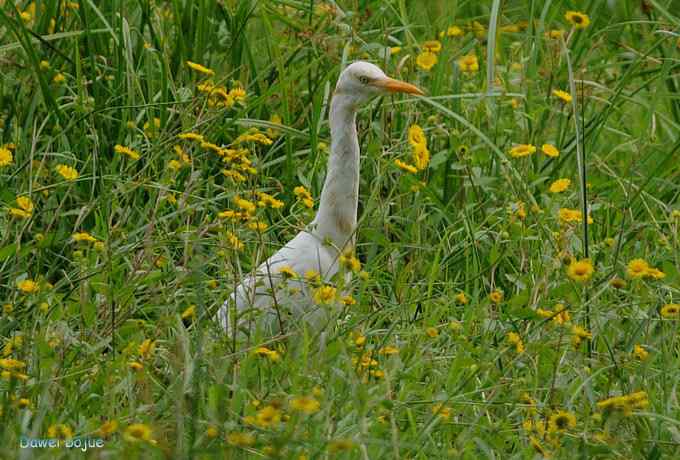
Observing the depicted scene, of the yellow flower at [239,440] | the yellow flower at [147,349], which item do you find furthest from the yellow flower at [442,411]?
the yellow flower at [147,349]

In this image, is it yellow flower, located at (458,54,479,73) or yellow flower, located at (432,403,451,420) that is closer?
yellow flower, located at (432,403,451,420)

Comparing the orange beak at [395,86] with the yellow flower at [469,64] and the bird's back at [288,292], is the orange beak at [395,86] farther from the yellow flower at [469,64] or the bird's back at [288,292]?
the yellow flower at [469,64]

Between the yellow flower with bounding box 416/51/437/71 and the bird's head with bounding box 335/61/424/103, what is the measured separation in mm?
626

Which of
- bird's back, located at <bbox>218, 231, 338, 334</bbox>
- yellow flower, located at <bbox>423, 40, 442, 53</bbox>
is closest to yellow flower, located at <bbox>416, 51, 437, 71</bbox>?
yellow flower, located at <bbox>423, 40, 442, 53</bbox>

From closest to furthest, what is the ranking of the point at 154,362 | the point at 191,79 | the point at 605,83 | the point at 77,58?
the point at 154,362, the point at 77,58, the point at 191,79, the point at 605,83

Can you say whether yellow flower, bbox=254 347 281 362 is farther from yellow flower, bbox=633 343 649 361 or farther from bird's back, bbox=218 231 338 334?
yellow flower, bbox=633 343 649 361

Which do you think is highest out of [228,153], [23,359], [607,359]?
[228,153]

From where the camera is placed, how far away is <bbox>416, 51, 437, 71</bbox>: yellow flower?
13.3ft

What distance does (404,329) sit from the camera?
3.04 m

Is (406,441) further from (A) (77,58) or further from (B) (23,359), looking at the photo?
(A) (77,58)

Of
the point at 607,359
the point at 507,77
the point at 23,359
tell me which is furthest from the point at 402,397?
the point at 507,77

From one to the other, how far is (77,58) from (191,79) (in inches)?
17.0

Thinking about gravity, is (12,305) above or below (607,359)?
above

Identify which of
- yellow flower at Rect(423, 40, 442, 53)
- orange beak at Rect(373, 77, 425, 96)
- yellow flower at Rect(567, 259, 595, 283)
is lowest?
yellow flower at Rect(567, 259, 595, 283)
